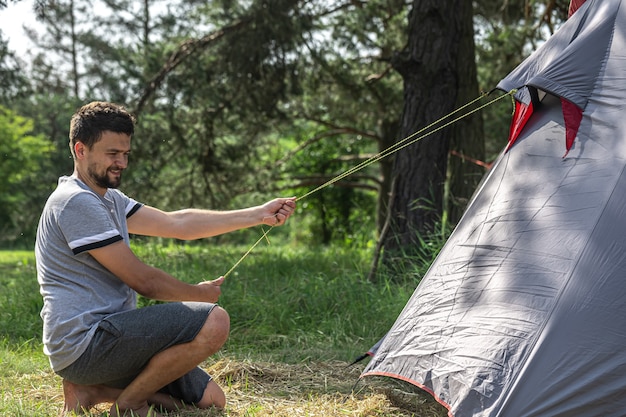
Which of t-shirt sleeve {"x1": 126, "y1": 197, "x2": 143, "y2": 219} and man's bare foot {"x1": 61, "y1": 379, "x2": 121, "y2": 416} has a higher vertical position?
t-shirt sleeve {"x1": 126, "y1": 197, "x2": 143, "y2": 219}

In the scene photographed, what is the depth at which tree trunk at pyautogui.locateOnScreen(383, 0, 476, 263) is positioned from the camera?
20.9 ft

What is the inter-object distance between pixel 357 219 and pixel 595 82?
13.6m

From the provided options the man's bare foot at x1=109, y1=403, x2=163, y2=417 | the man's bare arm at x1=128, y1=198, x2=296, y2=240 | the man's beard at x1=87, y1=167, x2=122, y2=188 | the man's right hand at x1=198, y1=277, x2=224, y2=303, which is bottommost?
Result: the man's bare foot at x1=109, y1=403, x2=163, y2=417

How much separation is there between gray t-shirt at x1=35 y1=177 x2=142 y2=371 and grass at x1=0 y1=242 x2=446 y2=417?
40 cm

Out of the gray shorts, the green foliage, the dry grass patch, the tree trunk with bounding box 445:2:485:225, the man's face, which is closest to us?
the gray shorts

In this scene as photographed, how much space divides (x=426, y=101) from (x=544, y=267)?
11.4ft

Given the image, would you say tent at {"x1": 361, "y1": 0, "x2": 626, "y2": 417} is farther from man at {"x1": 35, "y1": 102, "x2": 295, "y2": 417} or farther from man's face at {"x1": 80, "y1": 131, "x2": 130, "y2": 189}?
man's face at {"x1": 80, "y1": 131, "x2": 130, "y2": 189}

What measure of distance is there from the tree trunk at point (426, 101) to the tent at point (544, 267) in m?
2.61

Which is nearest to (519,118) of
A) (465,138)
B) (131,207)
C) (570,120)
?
(570,120)

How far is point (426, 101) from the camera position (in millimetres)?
6434

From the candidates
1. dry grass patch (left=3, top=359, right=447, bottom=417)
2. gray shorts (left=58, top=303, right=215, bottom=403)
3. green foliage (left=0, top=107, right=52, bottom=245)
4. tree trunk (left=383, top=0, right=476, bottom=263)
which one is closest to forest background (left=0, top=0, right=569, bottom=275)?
tree trunk (left=383, top=0, right=476, bottom=263)

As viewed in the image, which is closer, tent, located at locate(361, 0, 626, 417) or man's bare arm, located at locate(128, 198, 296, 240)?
tent, located at locate(361, 0, 626, 417)

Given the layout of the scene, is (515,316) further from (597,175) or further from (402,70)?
(402,70)

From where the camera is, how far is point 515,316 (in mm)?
3154
